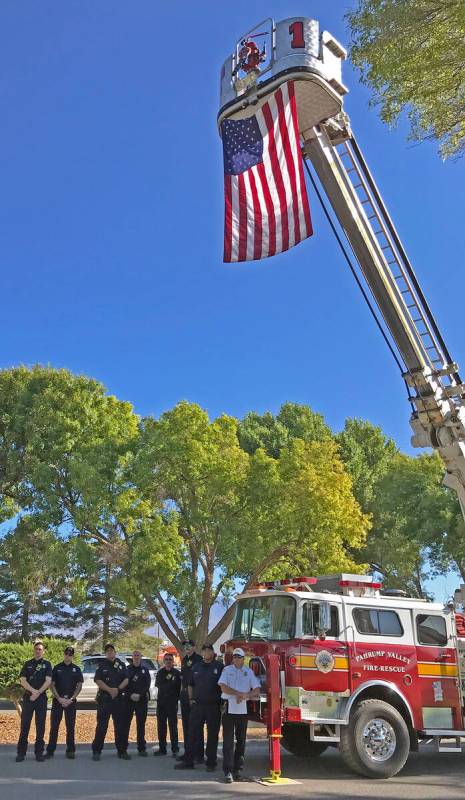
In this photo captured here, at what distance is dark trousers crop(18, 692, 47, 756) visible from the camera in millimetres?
10477

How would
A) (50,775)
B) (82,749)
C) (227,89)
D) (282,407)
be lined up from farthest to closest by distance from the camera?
1. (282,407)
2. (82,749)
3. (227,89)
4. (50,775)

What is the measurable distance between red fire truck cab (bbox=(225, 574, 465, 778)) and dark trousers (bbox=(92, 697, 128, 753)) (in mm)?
1886

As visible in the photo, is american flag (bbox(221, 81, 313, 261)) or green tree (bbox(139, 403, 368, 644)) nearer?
american flag (bbox(221, 81, 313, 261))

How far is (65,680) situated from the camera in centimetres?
1105

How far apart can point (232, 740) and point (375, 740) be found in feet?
6.37

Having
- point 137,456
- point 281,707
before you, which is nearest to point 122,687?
point 281,707

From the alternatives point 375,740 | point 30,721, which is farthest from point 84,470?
point 375,740

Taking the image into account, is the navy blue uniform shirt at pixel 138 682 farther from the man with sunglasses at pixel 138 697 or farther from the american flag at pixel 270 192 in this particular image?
the american flag at pixel 270 192

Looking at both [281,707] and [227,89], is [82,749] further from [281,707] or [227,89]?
[227,89]

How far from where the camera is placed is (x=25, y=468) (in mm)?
25375

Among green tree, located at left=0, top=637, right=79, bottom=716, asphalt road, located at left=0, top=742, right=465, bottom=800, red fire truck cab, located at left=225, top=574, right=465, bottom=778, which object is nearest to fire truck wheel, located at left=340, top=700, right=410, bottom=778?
red fire truck cab, located at left=225, top=574, right=465, bottom=778

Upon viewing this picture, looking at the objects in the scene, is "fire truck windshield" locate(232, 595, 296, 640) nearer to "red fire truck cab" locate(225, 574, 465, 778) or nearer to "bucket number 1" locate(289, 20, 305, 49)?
"red fire truck cab" locate(225, 574, 465, 778)

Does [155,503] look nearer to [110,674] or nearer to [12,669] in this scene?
[12,669]

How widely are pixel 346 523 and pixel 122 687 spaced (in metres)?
→ 11.7
